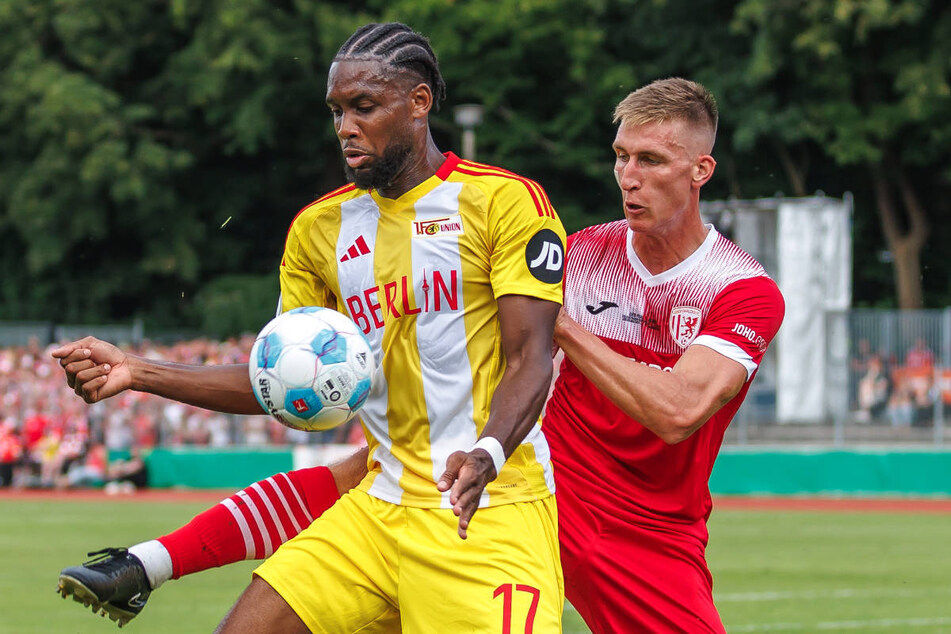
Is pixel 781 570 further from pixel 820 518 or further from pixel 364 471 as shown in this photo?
pixel 364 471

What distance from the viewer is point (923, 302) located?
3381 cm

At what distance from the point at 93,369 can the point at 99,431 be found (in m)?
19.2

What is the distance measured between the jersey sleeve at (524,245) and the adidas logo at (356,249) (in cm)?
44

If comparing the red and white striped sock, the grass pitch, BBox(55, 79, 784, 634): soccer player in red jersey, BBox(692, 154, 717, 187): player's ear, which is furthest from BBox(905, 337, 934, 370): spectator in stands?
the red and white striped sock

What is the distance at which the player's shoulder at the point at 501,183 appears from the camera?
4.46 m

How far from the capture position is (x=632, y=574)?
535cm

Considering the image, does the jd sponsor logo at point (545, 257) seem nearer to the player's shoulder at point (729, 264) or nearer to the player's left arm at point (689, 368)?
the player's left arm at point (689, 368)

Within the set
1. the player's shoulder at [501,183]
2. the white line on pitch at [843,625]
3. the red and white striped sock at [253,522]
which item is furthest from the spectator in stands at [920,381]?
the player's shoulder at [501,183]

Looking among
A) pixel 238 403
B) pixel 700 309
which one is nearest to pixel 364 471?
pixel 238 403

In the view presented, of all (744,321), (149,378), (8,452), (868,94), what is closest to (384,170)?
(149,378)

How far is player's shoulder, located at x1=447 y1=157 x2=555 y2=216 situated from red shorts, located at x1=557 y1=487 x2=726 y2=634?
1.45 m

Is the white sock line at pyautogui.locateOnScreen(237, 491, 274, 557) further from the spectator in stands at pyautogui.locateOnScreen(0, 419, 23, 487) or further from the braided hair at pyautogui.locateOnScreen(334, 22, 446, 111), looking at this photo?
the spectator in stands at pyautogui.locateOnScreen(0, 419, 23, 487)

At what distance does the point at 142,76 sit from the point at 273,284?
316 inches

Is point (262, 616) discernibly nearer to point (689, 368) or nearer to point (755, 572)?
point (689, 368)
